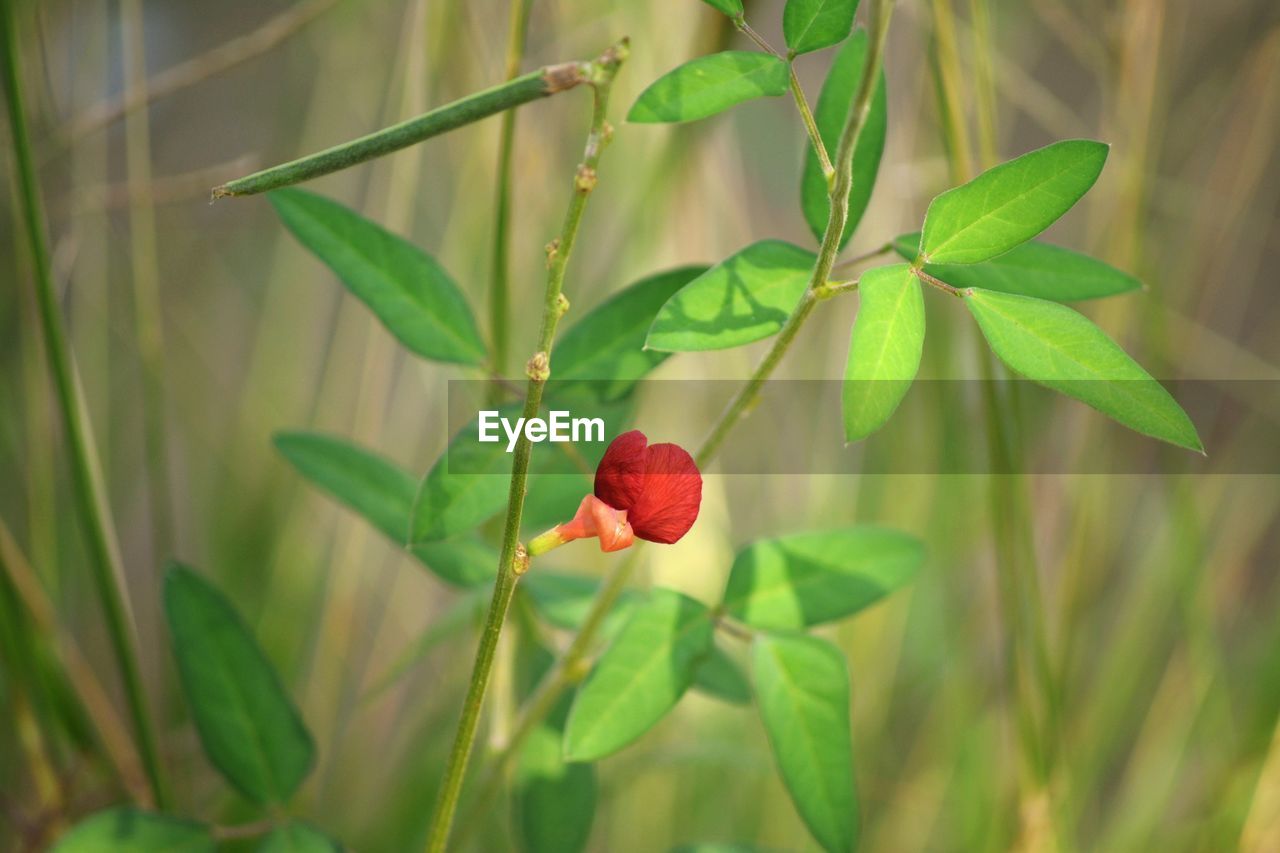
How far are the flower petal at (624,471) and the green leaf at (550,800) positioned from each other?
0.23 m

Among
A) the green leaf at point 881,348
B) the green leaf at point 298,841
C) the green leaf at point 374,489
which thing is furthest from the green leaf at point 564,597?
the green leaf at point 881,348

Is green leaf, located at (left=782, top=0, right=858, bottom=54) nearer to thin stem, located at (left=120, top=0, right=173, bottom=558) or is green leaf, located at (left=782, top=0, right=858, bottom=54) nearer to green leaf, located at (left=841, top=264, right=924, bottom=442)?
green leaf, located at (left=841, top=264, right=924, bottom=442)

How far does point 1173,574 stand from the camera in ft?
2.81

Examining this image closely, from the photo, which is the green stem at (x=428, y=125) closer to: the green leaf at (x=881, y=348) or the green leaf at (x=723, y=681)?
the green leaf at (x=881, y=348)

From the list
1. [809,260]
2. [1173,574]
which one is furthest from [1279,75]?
[809,260]

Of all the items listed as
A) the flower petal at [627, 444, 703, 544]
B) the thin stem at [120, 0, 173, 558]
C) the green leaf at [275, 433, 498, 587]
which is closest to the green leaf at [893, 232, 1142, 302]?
the flower petal at [627, 444, 703, 544]

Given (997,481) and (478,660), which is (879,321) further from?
(997,481)

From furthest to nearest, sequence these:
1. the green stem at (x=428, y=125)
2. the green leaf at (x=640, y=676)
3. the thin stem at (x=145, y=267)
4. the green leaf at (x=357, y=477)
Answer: the thin stem at (x=145, y=267), the green leaf at (x=357, y=477), the green leaf at (x=640, y=676), the green stem at (x=428, y=125)

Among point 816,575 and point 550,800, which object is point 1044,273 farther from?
point 550,800

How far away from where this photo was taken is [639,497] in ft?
0.88

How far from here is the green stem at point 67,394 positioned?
40 centimetres

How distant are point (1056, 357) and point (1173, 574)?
68 cm

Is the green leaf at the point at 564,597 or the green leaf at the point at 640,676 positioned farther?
the green leaf at the point at 564,597

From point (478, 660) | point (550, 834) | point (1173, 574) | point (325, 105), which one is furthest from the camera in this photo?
point (325, 105)
